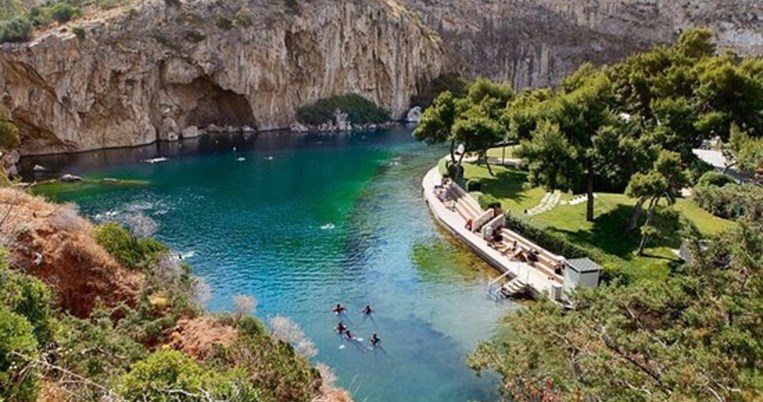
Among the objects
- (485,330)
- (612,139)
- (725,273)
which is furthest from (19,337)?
(612,139)

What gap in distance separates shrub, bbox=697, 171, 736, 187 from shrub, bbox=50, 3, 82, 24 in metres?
66.1

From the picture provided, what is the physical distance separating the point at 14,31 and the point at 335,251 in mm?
47710

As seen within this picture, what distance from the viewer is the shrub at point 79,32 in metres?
65.8

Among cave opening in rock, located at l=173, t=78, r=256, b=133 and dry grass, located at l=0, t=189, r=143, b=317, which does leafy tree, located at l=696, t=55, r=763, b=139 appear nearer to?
dry grass, located at l=0, t=189, r=143, b=317

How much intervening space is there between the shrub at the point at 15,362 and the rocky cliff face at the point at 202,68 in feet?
203

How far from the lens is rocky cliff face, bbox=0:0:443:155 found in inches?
2557

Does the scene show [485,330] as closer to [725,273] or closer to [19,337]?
[725,273]

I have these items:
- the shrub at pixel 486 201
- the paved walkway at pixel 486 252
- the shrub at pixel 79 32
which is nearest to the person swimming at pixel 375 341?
the paved walkway at pixel 486 252

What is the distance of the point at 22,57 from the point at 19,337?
62.7 meters

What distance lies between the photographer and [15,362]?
898 cm

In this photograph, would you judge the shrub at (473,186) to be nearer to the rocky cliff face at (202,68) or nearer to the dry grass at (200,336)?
the dry grass at (200,336)

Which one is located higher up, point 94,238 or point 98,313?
point 94,238

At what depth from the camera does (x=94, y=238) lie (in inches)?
837

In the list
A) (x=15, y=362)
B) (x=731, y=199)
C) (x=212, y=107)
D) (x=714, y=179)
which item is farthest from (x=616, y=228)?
(x=212, y=107)
